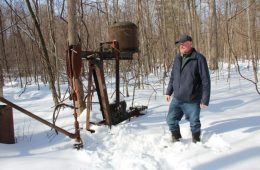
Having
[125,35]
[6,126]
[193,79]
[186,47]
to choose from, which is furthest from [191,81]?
[6,126]

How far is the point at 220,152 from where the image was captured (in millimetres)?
4484

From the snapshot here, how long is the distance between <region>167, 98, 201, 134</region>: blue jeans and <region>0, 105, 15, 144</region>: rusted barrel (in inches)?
102

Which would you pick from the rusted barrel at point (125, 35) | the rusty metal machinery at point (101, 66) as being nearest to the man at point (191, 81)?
the rusty metal machinery at point (101, 66)

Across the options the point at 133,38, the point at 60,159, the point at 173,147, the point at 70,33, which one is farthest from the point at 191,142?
the point at 70,33

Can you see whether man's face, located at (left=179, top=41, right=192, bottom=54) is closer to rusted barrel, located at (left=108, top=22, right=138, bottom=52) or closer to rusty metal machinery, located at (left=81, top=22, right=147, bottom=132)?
rusty metal machinery, located at (left=81, top=22, right=147, bottom=132)

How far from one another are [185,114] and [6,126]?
115 inches

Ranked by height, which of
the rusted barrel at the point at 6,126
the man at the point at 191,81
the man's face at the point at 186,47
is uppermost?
the man's face at the point at 186,47

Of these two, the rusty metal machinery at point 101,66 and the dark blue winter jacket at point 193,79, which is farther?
the rusty metal machinery at point 101,66

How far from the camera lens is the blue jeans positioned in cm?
499

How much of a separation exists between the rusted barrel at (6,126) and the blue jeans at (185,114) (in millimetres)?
2603

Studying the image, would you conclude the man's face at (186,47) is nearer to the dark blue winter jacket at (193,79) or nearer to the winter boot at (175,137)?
the dark blue winter jacket at (193,79)

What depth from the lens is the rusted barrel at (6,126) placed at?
548 centimetres

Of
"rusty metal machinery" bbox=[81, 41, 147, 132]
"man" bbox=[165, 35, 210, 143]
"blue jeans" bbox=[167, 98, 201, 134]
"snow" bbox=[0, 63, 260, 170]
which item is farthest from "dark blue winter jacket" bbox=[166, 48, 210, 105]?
"rusty metal machinery" bbox=[81, 41, 147, 132]

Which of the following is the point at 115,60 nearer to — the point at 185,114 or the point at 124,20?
the point at 185,114
